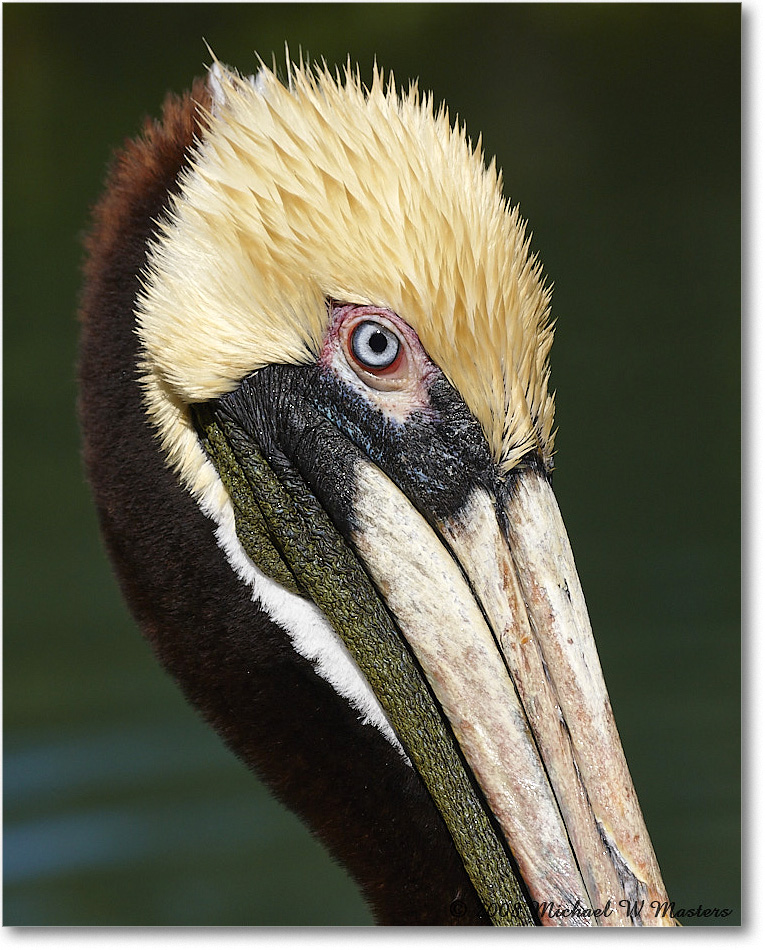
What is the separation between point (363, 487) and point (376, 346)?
0.62ft

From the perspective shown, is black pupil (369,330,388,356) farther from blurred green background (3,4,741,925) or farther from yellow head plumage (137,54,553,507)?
blurred green background (3,4,741,925)

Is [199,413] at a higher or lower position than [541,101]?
lower

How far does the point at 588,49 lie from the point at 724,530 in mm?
923

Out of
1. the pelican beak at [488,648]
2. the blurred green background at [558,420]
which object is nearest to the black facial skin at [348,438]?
the pelican beak at [488,648]

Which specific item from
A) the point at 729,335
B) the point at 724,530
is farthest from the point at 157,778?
the point at 729,335

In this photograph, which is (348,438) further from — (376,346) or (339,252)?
(339,252)

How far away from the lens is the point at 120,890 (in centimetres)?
264

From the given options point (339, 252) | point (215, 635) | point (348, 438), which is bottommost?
point (215, 635)

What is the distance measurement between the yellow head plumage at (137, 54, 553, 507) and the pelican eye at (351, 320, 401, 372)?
0.03 metres

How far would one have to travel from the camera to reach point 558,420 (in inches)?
121

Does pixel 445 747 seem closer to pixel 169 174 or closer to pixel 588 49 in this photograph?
pixel 169 174

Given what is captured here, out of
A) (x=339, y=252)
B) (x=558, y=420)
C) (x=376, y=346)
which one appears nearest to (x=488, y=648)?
(x=376, y=346)

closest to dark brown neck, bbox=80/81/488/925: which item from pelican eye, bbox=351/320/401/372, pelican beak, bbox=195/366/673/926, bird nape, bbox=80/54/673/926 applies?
bird nape, bbox=80/54/673/926

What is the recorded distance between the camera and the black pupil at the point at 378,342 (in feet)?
5.10
